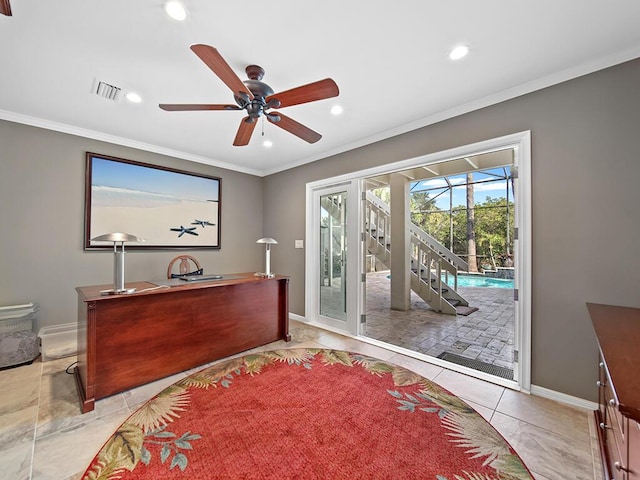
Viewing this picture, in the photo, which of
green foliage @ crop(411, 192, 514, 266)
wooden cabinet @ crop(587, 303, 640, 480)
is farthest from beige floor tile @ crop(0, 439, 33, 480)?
green foliage @ crop(411, 192, 514, 266)

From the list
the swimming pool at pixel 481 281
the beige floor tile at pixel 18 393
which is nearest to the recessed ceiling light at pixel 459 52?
the beige floor tile at pixel 18 393

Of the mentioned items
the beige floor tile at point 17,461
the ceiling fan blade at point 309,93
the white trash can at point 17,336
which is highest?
the ceiling fan blade at point 309,93

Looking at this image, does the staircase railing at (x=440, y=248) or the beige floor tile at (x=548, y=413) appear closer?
the beige floor tile at (x=548, y=413)

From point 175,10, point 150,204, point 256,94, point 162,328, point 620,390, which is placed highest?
point 175,10

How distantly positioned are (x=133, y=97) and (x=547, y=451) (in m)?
4.13

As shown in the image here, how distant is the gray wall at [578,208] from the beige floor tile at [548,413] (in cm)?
15

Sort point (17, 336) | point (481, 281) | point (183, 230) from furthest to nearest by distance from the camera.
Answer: point (481, 281)
point (183, 230)
point (17, 336)

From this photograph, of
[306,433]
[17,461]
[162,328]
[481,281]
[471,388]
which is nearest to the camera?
[17,461]

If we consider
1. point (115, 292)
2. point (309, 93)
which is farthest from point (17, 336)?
point (309, 93)

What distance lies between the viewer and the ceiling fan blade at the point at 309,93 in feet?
5.71

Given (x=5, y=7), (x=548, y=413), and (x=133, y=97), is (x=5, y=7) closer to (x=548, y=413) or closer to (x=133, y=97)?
(x=133, y=97)

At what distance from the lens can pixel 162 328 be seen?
2453 mm

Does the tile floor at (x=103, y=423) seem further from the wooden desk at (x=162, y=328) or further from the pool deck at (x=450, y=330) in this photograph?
the pool deck at (x=450, y=330)

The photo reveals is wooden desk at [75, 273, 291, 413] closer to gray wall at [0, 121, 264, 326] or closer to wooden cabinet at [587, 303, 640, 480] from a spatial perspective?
gray wall at [0, 121, 264, 326]
